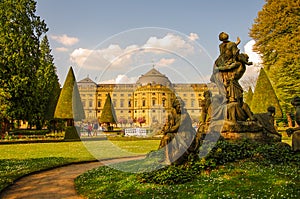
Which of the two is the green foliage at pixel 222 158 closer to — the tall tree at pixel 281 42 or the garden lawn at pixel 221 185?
the garden lawn at pixel 221 185

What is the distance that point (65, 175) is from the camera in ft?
28.5

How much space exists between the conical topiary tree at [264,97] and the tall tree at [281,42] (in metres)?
0.90

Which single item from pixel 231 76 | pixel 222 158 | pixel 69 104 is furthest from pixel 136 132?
pixel 222 158

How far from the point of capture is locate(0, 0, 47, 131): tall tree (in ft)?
83.3

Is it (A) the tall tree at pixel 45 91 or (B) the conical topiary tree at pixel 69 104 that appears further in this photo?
(A) the tall tree at pixel 45 91

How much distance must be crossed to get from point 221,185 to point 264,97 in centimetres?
2361

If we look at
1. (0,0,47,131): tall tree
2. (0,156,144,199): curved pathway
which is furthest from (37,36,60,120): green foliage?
(0,156,144,199): curved pathway

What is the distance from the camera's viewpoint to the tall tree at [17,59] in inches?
1000

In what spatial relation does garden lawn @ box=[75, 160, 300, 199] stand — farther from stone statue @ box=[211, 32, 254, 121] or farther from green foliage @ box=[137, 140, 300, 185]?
stone statue @ box=[211, 32, 254, 121]

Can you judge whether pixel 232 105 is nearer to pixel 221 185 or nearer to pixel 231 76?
pixel 231 76

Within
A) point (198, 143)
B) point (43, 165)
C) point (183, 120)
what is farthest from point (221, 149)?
point (43, 165)

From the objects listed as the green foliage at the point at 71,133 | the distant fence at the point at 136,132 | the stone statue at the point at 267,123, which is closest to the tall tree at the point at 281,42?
the distant fence at the point at 136,132

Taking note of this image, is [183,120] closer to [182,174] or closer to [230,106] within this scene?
[182,174]

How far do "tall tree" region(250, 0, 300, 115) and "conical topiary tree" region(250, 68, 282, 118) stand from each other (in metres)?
0.90
